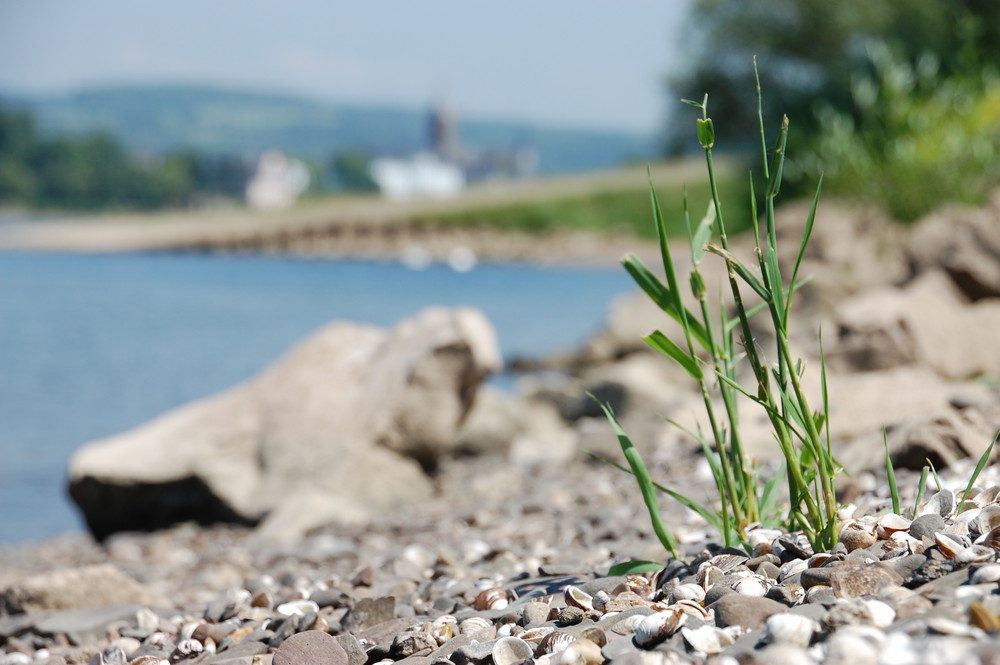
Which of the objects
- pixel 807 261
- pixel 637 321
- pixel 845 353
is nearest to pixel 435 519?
pixel 845 353

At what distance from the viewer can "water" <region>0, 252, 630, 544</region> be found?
9352 mm

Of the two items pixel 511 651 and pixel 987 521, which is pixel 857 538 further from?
pixel 511 651

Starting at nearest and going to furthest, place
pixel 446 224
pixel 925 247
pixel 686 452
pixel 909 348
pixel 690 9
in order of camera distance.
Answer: pixel 686 452
pixel 909 348
pixel 925 247
pixel 690 9
pixel 446 224

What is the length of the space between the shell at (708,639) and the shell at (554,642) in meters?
0.22

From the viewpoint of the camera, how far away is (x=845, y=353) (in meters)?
5.24

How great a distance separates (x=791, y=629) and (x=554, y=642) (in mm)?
428

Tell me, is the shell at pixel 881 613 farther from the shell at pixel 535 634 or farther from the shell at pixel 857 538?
the shell at pixel 535 634

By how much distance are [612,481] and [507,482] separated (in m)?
0.97

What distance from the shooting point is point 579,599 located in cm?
207

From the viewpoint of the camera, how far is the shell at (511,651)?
1.79 metres

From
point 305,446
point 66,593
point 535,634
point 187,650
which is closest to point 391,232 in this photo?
point 305,446

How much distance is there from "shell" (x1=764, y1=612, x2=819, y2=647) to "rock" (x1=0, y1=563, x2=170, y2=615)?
2.08m

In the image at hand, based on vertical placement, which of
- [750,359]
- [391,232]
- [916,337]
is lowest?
[916,337]

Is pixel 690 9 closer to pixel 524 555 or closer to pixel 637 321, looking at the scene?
pixel 637 321
